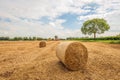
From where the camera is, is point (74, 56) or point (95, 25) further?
point (95, 25)

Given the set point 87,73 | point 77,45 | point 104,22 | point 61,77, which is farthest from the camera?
point 104,22

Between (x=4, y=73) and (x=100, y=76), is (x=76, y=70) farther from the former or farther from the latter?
(x=4, y=73)

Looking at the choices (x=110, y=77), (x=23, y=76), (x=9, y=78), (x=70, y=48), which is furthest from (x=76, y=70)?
(x=9, y=78)

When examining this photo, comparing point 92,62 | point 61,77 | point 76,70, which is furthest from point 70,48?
point 92,62

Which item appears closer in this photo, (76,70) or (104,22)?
(76,70)

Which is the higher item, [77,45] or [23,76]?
[77,45]

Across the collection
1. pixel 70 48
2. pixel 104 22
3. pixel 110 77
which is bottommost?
pixel 110 77

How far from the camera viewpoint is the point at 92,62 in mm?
9094

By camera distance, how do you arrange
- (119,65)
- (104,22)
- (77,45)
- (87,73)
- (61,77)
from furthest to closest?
1. (104,22)
2. (119,65)
3. (77,45)
4. (87,73)
5. (61,77)

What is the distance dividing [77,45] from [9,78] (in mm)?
3596

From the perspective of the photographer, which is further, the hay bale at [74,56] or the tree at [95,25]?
the tree at [95,25]

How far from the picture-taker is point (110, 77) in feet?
22.3

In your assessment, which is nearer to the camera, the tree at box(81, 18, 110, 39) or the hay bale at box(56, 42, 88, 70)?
the hay bale at box(56, 42, 88, 70)

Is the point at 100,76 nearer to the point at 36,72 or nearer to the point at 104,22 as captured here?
the point at 36,72
